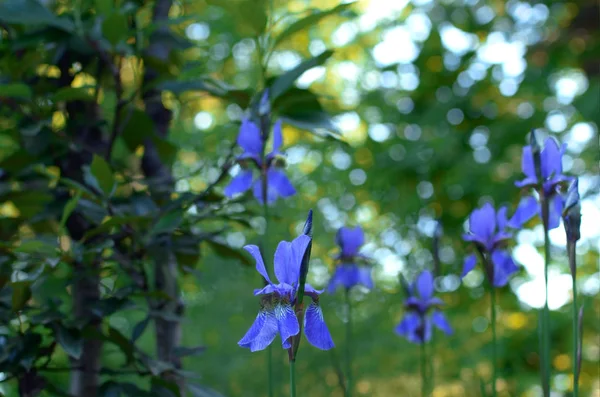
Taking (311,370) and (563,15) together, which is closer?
(311,370)

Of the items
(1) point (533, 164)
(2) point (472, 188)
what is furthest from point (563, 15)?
(1) point (533, 164)

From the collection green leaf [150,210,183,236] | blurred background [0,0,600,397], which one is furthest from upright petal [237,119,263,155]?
blurred background [0,0,600,397]

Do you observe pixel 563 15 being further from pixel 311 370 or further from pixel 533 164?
pixel 533 164

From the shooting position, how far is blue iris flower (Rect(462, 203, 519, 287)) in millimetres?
1188

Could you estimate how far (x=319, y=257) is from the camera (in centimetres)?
356

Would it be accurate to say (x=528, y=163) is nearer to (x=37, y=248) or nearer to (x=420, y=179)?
(x=37, y=248)

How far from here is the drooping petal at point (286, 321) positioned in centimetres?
75

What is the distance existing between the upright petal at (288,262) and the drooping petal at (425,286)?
0.73m

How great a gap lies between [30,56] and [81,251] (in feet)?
1.55

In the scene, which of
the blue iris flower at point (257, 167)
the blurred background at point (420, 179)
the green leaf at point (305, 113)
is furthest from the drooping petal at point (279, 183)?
the blurred background at point (420, 179)

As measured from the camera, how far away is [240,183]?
50.9 inches

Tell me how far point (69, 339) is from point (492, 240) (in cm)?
77

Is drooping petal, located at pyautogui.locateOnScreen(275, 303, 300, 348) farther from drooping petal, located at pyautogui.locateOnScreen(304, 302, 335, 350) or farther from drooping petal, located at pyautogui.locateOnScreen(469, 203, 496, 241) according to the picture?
drooping petal, located at pyautogui.locateOnScreen(469, 203, 496, 241)

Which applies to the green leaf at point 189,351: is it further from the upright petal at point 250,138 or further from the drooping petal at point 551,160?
the drooping petal at point 551,160
